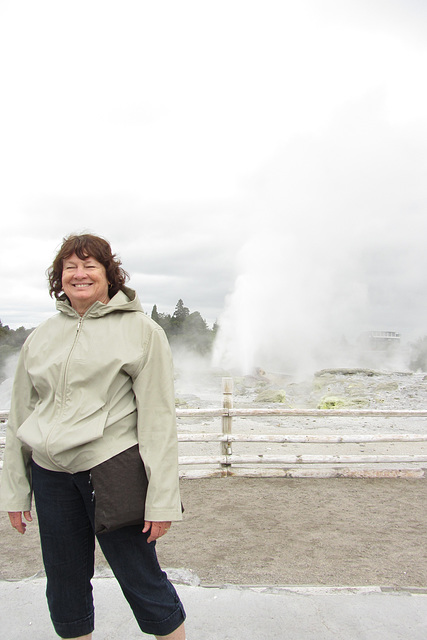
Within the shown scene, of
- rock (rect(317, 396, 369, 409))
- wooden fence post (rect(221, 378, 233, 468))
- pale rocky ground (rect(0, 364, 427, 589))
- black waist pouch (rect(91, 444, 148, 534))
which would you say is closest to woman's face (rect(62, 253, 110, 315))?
black waist pouch (rect(91, 444, 148, 534))

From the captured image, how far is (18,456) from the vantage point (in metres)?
2.04

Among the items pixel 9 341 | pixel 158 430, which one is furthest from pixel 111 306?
pixel 9 341

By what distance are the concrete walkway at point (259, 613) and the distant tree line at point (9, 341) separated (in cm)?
2746

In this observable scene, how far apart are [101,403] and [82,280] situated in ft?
1.86

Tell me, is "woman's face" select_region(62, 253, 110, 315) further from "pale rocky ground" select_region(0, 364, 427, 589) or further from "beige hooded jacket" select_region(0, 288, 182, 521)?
"pale rocky ground" select_region(0, 364, 427, 589)

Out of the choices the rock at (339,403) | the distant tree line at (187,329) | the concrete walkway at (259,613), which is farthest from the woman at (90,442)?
the distant tree line at (187,329)

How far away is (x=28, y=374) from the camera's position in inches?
81.5

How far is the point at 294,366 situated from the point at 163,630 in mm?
32235

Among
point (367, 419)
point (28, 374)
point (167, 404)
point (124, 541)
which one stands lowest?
point (367, 419)

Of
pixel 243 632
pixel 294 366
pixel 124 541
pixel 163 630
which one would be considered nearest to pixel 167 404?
pixel 124 541

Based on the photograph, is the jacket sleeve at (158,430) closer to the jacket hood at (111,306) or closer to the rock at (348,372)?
the jacket hood at (111,306)

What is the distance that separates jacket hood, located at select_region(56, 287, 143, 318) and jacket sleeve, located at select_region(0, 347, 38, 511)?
0.28 metres

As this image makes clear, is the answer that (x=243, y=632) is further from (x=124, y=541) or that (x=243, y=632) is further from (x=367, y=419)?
(x=367, y=419)

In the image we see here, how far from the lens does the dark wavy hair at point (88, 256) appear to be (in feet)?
6.72
